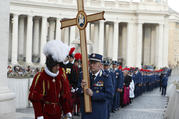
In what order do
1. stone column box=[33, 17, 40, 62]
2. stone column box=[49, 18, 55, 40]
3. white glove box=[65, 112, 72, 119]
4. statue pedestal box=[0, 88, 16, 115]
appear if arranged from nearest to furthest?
white glove box=[65, 112, 72, 119]
statue pedestal box=[0, 88, 16, 115]
stone column box=[33, 17, 40, 62]
stone column box=[49, 18, 55, 40]

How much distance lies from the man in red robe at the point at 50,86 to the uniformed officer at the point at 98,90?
3.54ft

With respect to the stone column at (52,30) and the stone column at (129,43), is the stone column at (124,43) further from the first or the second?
the stone column at (52,30)

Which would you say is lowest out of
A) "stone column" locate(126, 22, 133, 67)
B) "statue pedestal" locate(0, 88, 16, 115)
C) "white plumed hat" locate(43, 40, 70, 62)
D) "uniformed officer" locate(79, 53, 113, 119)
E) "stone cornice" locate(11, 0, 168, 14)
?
"statue pedestal" locate(0, 88, 16, 115)

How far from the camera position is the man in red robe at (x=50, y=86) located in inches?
247

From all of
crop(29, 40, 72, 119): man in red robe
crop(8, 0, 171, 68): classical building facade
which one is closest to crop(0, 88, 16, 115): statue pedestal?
crop(29, 40, 72, 119): man in red robe

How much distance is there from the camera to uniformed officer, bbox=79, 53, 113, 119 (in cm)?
752

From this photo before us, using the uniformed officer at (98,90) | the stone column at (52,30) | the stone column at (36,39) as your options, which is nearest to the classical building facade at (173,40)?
the stone column at (52,30)

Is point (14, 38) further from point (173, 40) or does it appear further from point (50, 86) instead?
point (173, 40)

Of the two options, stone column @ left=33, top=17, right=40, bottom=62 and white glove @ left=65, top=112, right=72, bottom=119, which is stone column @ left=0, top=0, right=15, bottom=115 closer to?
white glove @ left=65, top=112, right=72, bottom=119

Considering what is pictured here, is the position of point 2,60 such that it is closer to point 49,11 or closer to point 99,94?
point 99,94

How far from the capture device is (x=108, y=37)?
215ft

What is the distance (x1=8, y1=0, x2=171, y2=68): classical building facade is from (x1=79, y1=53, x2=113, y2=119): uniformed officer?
44.8m

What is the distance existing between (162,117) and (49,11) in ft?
139

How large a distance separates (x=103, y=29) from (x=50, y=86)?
173ft
